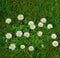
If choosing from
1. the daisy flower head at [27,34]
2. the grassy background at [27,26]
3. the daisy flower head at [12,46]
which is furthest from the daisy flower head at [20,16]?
the daisy flower head at [12,46]

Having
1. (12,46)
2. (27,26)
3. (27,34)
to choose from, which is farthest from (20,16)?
(12,46)

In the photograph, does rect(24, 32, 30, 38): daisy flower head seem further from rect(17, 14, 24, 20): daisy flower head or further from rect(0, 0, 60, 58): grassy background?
rect(17, 14, 24, 20): daisy flower head

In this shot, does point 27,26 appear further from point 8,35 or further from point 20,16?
point 8,35

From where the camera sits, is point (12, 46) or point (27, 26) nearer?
point (12, 46)

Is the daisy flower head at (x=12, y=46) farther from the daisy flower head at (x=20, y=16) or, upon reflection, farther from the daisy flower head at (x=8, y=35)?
the daisy flower head at (x=20, y=16)

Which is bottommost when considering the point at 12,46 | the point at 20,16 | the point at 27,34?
the point at 12,46

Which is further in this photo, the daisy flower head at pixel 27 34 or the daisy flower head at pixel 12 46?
the daisy flower head at pixel 27 34

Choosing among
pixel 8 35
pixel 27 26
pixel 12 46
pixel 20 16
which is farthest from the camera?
pixel 20 16

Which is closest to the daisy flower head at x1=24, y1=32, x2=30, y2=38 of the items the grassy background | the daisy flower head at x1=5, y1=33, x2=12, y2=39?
the grassy background
